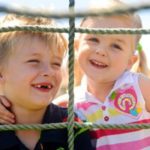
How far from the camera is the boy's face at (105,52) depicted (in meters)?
1.47

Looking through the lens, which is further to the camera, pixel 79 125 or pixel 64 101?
pixel 64 101

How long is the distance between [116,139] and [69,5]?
19.4 inches

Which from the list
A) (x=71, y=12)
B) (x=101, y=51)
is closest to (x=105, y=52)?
(x=101, y=51)

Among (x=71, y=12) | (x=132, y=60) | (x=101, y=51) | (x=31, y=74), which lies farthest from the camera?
(x=132, y=60)

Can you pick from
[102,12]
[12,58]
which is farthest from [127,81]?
[102,12]

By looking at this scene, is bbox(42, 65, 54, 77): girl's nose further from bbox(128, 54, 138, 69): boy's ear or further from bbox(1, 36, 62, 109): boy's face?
bbox(128, 54, 138, 69): boy's ear

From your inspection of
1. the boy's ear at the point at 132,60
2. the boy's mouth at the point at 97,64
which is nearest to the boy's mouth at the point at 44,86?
the boy's mouth at the point at 97,64

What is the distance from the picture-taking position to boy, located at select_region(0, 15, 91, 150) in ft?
3.97

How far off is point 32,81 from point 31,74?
2cm

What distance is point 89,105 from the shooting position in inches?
59.8

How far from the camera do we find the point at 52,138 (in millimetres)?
1238

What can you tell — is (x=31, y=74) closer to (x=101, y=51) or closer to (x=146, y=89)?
(x=101, y=51)

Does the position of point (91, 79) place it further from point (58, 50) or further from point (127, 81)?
point (58, 50)

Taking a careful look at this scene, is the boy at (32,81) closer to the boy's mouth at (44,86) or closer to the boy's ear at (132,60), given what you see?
the boy's mouth at (44,86)
